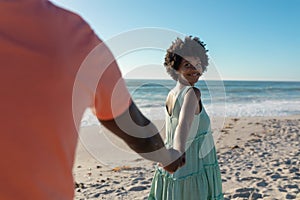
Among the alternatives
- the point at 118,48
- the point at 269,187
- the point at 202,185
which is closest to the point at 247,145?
the point at 269,187

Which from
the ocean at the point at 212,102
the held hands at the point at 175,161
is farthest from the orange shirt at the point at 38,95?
the held hands at the point at 175,161

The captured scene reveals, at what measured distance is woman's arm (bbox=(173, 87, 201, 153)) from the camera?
154 cm

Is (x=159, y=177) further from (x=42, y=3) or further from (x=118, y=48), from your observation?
(x=42, y=3)

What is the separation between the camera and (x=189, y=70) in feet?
8.21

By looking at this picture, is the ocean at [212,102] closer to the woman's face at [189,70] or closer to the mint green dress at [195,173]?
the woman's face at [189,70]

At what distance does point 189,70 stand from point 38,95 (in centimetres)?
193

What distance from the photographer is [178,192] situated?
251 centimetres

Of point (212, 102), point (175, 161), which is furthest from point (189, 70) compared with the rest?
point (175, 161)

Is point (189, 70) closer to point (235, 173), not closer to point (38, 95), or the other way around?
point (38, 95)

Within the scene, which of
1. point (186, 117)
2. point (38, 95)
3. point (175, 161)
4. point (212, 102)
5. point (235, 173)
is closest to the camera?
point (38, 95)

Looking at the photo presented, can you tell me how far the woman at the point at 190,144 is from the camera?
Result: 2.43m

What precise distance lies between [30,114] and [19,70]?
9 centimetres

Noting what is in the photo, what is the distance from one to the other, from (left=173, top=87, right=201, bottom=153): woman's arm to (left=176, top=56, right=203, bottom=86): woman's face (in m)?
0.20

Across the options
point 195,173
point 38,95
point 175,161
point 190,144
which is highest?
point 38,95
